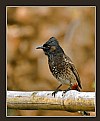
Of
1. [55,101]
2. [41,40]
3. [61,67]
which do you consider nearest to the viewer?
[55,101]

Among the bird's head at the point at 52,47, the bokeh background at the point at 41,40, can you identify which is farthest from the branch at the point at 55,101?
the bokeh background at the point at 41,40

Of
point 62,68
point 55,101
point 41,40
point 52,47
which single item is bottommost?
point 55,101

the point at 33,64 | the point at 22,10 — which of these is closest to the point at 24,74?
Answer: the point at 33,64

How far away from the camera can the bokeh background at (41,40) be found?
642 centimetres

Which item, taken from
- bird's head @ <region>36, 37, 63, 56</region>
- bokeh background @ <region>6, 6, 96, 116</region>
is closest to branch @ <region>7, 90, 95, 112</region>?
bird's head @ <region>36, 37, 63, 56</region>

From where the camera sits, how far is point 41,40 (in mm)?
6535

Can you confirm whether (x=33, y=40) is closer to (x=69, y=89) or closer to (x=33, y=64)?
(x=33, y=64)

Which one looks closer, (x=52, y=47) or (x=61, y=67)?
(x=52, y=47)

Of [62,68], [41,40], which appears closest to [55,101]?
[62,68]

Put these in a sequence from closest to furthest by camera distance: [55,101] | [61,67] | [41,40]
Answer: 1. [55,101]
2. [61,67]
3. [41,40]

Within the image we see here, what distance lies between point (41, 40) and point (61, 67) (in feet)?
6.01

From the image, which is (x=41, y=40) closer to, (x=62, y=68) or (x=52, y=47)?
(x=62, y=68)

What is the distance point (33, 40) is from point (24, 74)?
0.34m

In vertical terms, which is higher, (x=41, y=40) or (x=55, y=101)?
(x=41, y=40)
